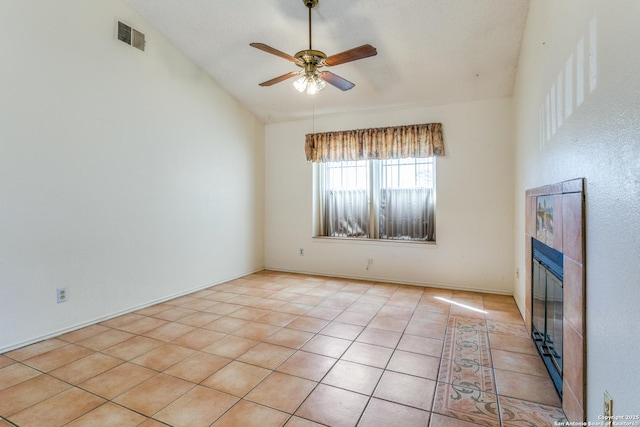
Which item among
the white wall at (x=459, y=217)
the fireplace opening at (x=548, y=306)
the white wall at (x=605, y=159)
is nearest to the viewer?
the white wall at (x=605, y=159)

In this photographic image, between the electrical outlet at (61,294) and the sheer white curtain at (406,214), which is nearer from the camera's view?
the electrical outlet at (61,294)

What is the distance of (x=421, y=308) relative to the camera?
11.3 ft

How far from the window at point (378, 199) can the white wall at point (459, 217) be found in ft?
0.65

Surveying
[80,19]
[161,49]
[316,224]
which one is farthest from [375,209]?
[80,19]

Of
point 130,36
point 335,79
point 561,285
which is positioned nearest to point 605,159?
point 561,285

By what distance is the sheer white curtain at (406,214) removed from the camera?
14.6ft

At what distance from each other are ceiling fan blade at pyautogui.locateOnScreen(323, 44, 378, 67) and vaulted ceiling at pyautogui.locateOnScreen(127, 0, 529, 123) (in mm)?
716

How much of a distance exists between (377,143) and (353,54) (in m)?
2.18

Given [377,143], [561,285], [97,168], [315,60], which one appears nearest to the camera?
[561,285]

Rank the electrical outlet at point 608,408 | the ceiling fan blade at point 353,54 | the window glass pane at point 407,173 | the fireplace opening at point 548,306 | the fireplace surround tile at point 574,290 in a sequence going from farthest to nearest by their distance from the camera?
the window glass pane at point 407,173 → the ceiling fan blade at point 353,54 → the fireplace opening at point 548,306 → the fireplace surround tile at point 574,290 → the electrical outlet at point 608,408

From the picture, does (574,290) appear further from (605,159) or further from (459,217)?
(459,217)

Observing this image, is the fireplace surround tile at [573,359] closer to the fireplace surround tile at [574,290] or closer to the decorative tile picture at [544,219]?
the fireplace surround tile at [574,290]

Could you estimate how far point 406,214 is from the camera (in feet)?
15.1

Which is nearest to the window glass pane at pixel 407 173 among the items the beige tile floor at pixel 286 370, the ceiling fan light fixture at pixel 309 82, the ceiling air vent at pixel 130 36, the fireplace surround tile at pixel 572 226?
the beige tile floor at pixel 286 370
